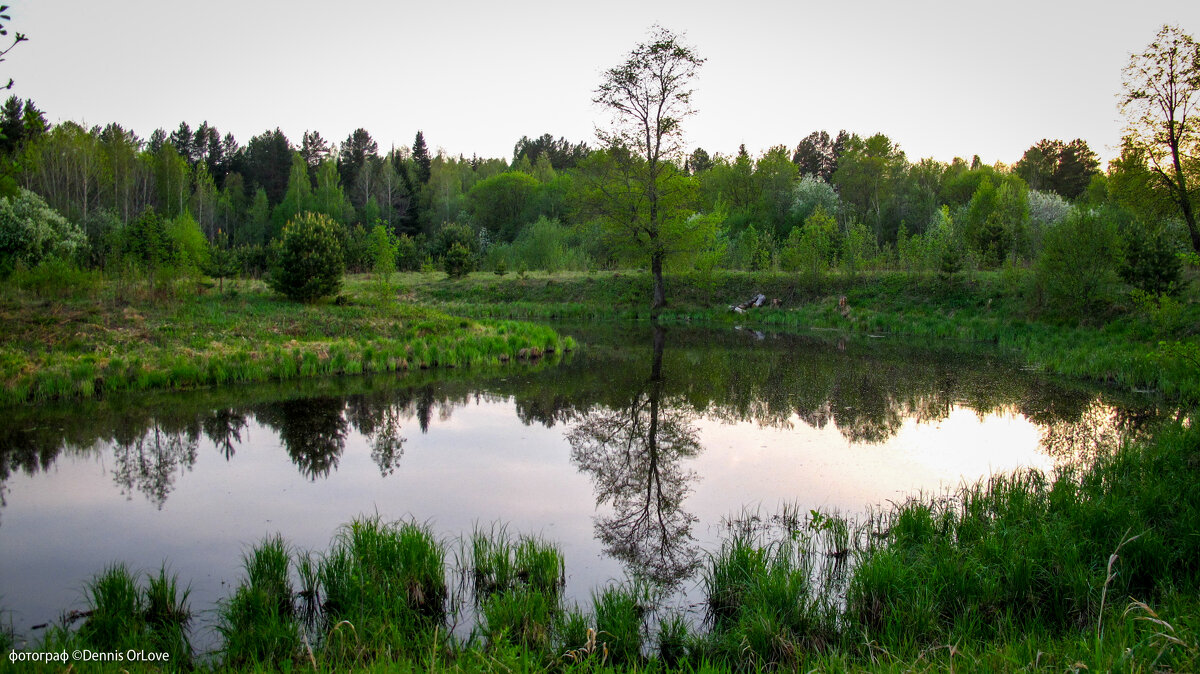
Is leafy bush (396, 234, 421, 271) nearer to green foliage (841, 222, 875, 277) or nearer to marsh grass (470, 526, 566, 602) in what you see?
green foliage (841, 222, 875, 277)

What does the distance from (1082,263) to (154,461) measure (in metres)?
25.9

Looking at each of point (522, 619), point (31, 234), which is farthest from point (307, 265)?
point (522, 619)

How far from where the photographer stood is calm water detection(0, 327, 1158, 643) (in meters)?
5.97

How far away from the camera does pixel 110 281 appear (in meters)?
22.1

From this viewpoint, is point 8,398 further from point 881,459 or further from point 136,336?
point 881,459

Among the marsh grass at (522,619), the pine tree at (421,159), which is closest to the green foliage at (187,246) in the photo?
the marsh grass at (522,619)

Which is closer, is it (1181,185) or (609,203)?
(1181,185)

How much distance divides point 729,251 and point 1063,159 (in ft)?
127

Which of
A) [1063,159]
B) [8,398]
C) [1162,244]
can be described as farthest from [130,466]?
[1063,159]

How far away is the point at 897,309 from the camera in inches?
1138

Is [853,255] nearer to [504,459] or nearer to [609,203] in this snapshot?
[609,203]

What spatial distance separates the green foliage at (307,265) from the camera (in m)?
23.0

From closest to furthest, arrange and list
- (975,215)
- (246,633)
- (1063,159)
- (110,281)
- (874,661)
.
Answer: (874,661), (246,633), (110,281), (975,215), (1063,159)

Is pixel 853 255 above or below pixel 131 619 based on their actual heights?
above
